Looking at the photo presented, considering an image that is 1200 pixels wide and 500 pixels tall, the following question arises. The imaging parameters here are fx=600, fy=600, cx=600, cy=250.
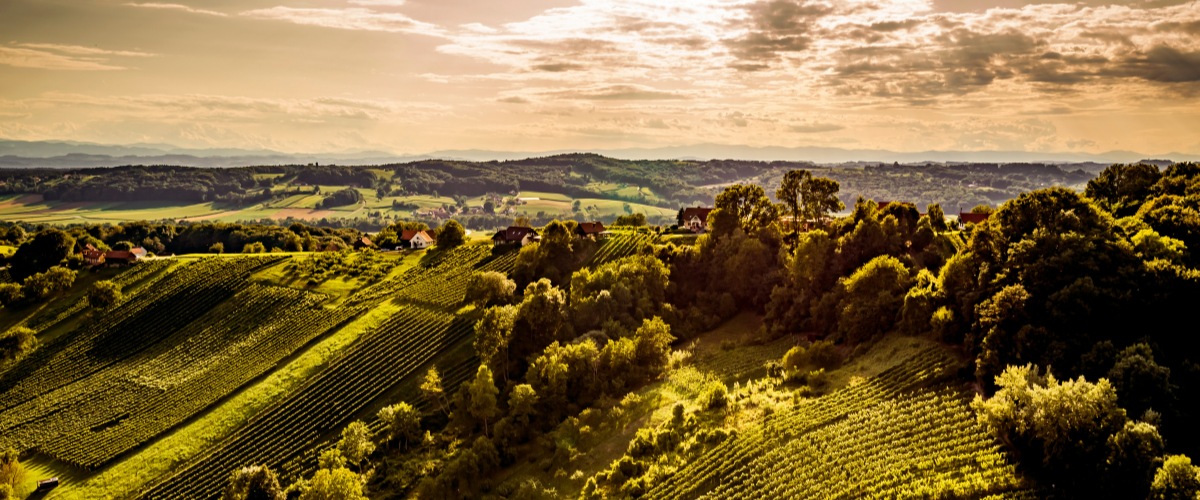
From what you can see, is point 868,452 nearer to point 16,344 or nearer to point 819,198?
point 819,198

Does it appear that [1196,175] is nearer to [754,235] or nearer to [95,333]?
[754,235]

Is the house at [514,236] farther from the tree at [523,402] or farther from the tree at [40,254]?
the tree at [40,254]

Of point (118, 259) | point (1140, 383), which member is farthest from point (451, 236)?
point (1140, 383)

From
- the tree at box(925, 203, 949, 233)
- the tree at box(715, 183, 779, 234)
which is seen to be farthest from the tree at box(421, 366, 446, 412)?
the tree at box(925, 203, 949, 233)

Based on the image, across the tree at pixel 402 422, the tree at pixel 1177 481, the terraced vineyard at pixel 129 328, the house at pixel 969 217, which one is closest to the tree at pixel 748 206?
the house at pixel 969 217

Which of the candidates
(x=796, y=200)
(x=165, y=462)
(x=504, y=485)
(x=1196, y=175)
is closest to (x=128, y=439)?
(x=165, y=462)

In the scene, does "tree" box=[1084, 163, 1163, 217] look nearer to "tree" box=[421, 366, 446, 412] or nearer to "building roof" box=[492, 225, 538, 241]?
"tree" box=[421, 366, 446, 412]
